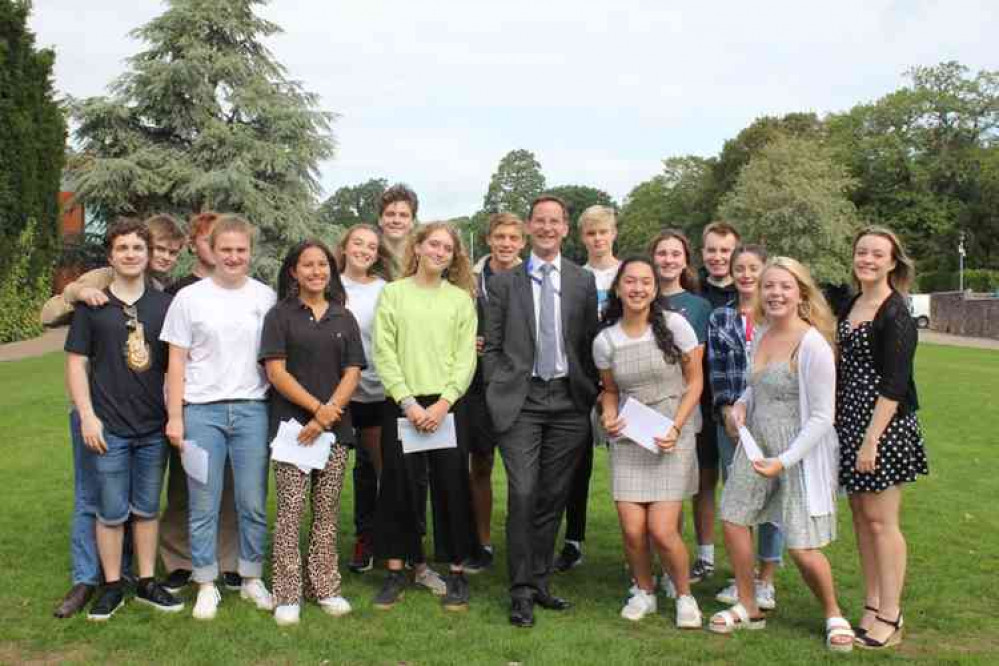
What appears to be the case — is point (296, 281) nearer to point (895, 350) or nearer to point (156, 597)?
point (156, 597)

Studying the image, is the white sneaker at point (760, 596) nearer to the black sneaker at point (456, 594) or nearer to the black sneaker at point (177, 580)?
the black sneaker at point (456, 594)

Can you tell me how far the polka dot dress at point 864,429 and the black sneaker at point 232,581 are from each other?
12.3ft

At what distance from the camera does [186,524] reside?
6.06m

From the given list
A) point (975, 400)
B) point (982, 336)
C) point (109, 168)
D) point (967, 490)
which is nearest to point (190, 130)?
point (109, 168)

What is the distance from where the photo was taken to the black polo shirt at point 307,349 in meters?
5.29

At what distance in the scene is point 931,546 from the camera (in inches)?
280

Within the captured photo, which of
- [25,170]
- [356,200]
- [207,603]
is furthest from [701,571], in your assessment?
[356,200]

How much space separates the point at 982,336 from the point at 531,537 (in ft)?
146

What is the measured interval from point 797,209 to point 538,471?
5062cm

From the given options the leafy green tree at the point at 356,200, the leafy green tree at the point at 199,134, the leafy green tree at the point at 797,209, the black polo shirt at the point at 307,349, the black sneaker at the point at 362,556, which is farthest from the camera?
the leafy green tree at the point at 356,200

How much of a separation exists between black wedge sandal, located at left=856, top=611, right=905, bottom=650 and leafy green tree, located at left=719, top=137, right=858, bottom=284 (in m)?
48.9

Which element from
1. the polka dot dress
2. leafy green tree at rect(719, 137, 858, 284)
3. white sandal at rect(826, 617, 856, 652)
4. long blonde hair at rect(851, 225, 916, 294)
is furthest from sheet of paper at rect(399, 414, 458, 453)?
leafy green tree at rect(719, 137, 858, 284)

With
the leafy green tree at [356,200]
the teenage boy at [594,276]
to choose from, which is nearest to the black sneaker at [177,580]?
the teenage boy at [594,276]

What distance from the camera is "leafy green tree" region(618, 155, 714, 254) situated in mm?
77188
